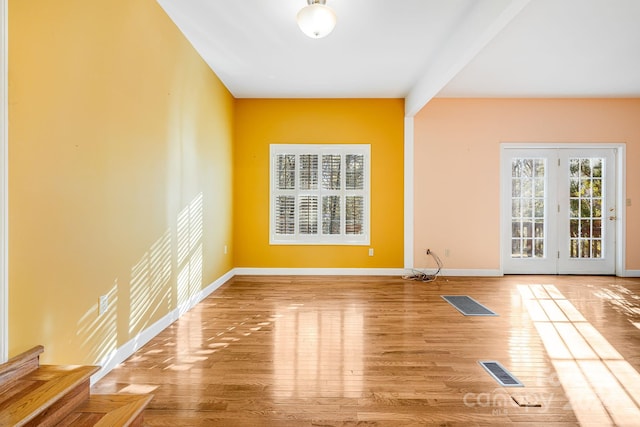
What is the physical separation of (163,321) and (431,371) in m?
2.34

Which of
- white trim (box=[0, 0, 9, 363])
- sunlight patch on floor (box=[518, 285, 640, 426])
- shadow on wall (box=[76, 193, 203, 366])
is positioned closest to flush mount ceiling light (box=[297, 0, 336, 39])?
A: white trim (box=[0, 0, 9, 363])

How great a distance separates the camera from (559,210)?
541 cm

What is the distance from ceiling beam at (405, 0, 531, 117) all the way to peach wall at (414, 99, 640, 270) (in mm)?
901

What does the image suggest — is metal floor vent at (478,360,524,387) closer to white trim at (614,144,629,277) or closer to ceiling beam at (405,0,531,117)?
ceiling beam at (405,0,531,117)

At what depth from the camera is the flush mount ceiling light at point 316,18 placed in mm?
2564

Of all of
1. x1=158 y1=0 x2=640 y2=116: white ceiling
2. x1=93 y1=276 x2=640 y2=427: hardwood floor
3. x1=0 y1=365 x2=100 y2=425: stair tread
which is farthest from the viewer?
x1=158 y1=0 x2=640 y2=116: white ceiling

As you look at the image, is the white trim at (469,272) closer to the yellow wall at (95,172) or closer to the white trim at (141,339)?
the white trim at (141,339)

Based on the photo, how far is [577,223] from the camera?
5.43 meters

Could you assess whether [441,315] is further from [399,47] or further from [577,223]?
[577,223]

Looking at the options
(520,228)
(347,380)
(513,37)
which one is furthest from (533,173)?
(347,380)

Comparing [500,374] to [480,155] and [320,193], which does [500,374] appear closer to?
[320,193]

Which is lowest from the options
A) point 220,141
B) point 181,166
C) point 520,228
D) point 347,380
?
point 347,380

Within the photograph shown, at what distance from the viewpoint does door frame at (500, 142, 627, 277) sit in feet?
17.6

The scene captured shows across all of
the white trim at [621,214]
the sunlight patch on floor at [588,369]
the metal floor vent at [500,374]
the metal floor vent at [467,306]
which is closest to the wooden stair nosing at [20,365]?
the metal floor vent at [500,374]
